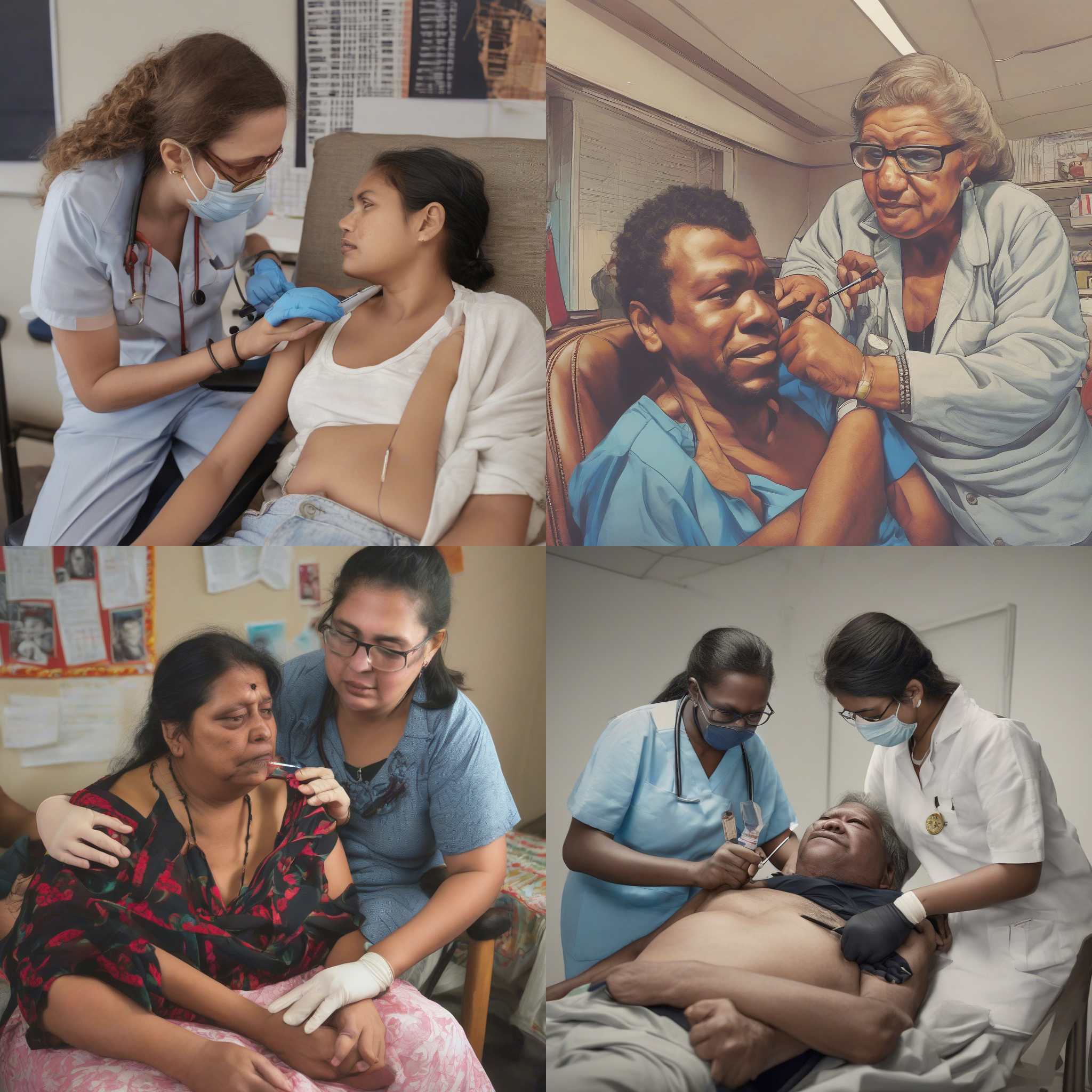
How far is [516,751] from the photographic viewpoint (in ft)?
6.99

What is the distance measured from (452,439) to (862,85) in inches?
45.9

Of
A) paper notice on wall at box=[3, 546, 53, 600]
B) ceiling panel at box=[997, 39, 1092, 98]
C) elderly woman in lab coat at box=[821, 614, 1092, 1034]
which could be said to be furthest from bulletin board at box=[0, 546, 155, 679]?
ceiling panel at box=[997, 39, 1092, 98]

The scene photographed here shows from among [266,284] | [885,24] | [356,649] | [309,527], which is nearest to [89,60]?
[266,284]

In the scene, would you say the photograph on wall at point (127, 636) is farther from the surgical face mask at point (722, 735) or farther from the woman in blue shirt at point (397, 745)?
the surgical face mask at point (722, 735)

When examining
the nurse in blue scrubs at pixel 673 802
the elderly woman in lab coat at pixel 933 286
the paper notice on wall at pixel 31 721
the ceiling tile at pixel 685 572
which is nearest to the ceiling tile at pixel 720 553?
the ceiling tile at pixel 685 572

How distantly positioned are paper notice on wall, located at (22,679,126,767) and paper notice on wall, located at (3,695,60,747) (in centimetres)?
1

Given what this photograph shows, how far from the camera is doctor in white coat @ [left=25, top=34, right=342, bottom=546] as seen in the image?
6.27 feet

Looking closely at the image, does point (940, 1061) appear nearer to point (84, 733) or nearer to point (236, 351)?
point (84, 733)

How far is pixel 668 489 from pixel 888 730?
702 mm

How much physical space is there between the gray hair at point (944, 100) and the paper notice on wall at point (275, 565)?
5.02 feet

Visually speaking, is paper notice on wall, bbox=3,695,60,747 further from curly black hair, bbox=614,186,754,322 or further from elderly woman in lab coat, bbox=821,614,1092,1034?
elderly woman in lab coat, bbox=821,614,1092,1034

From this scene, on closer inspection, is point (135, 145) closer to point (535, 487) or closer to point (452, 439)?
point (452, 439)

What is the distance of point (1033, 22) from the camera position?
212cm

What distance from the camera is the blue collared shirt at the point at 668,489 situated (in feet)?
7.10
